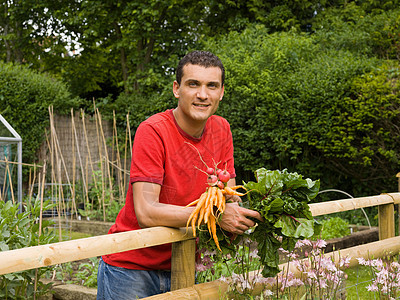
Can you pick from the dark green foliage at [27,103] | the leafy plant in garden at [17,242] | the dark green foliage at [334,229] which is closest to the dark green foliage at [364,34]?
the dark green foliage at [334,229]

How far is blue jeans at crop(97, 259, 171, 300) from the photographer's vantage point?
6.57 ft

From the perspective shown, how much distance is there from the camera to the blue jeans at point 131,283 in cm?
200

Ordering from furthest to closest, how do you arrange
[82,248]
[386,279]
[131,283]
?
[386,279] → [131,283] → [82,248]

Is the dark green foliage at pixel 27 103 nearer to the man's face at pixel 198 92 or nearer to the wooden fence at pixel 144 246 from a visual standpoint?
the man's face at pixel 198 92

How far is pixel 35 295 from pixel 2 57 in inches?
499

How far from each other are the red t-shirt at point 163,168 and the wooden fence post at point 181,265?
Answer: 0.31 feet

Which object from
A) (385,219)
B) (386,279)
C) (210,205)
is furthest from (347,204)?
(210,205)

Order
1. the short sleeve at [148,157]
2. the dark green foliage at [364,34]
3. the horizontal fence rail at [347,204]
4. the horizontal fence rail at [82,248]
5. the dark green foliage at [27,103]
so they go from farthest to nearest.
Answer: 1. the dark green foliage at [27,103]
2. the dark green foliage at [364,34]
3. the horizontal fence rail at [347,204]
4. the short sleeve at [148,157]
5. the horizontal fence rail at [82,248]

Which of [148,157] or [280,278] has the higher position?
[148,157]

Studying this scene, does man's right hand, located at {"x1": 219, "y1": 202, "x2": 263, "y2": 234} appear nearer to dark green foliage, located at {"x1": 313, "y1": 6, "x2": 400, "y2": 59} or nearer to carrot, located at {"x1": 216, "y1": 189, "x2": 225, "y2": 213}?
carrot, located at {"x1": 216, "y1": 189, "x2": 225, "y2": 213}

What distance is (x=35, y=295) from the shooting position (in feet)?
11.5

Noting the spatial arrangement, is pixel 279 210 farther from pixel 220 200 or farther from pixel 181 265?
pixel 181 265

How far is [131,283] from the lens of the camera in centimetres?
200

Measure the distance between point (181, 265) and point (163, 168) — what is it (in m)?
0.41
